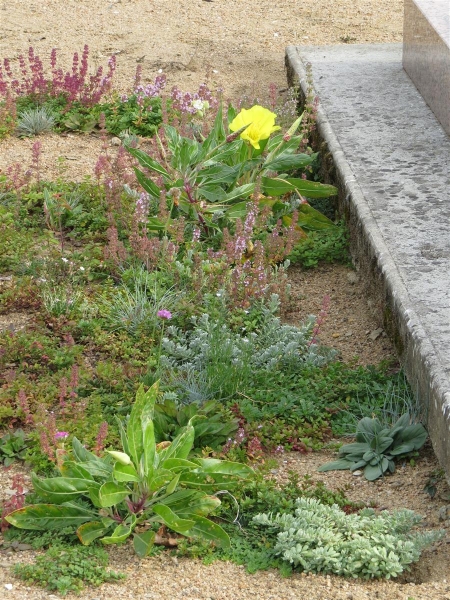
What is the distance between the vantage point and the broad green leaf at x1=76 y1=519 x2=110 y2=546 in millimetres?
2936

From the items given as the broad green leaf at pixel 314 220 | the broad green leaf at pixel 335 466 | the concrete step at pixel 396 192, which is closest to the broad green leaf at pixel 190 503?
the broad green leaf at pixel 335 466

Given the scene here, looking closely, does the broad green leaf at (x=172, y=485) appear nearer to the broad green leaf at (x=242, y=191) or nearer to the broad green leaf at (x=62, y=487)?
the broad green leaf at (x=62, y=487)

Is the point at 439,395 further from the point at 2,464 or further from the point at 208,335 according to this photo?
the point at 2,464

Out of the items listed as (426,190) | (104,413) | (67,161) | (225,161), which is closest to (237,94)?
(67,161)

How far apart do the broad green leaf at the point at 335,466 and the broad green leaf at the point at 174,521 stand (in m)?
0.67

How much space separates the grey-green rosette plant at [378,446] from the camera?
3428 mm

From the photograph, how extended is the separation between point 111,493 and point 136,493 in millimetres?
157

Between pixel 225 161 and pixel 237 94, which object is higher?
pixel 225 161

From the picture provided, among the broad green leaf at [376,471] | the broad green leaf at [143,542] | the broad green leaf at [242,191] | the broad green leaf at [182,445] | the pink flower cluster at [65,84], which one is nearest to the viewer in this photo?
the broad green leaf at [143,542]

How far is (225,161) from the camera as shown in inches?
200

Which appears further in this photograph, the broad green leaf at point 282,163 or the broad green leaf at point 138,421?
the broad green leaf at point 282,163

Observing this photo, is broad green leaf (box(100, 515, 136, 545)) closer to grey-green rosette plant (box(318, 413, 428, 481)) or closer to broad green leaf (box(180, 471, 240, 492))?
broad green leaf (box(180, 471, 240, 492))

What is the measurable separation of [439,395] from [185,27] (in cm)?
619

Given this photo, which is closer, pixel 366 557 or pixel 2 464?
pixel 366 557
